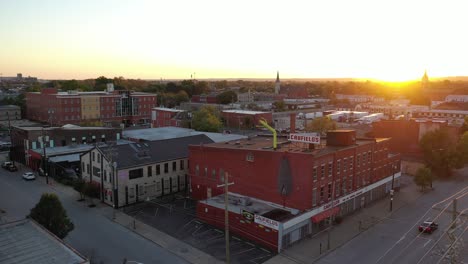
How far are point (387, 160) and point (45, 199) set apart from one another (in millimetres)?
40872

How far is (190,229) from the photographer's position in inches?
1459

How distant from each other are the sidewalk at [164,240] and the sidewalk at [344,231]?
→ 18.6ft

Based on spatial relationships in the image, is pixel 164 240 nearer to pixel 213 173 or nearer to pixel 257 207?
pixel 257 207

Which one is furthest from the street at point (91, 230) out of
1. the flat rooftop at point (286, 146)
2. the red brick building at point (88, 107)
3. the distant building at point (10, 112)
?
the distant building at point (10, 112)

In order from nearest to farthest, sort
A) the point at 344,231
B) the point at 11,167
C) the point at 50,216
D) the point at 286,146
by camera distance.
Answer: the point at 50,216 < the point at 344,231 < the point at 286,146 < the point at 11,167

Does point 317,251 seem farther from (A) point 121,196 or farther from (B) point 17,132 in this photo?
(B) point 17,132

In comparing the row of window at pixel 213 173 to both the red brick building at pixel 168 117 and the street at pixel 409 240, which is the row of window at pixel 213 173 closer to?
the street at pixel 409 240

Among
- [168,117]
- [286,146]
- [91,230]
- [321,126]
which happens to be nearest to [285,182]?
[286,146]

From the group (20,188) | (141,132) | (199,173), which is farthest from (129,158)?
(141,132)

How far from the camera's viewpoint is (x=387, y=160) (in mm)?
50062

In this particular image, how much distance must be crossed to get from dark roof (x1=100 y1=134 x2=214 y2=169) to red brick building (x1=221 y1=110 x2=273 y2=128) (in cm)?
5271

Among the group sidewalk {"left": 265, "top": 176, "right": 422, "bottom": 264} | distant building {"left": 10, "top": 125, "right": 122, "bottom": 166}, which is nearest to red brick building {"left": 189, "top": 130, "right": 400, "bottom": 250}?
sidewalk {"left": 265, "top": 176, "right": 422, "bottom": 264}

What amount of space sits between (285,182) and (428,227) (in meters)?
14.4

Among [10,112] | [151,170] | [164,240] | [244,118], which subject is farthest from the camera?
[10,112]
